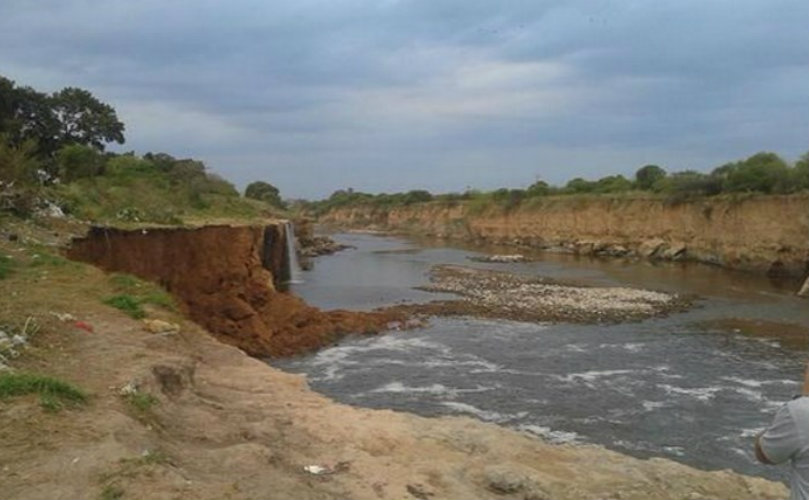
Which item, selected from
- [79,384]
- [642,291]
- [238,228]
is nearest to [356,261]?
[642,291]

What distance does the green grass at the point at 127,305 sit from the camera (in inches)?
508

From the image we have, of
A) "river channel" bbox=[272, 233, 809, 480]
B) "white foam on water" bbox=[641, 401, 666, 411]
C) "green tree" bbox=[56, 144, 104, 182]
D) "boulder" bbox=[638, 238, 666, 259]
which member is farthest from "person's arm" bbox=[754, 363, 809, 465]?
"boulder" bbox=[638, 238, 666, 259]

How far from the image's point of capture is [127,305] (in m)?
13.2

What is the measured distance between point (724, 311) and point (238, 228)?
20526mm

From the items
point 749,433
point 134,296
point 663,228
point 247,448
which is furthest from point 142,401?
point 663,228

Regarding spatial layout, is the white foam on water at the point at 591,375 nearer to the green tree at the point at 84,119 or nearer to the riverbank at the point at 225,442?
the riverbank at the point at 225,442

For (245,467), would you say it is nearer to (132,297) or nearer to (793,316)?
(132,297)

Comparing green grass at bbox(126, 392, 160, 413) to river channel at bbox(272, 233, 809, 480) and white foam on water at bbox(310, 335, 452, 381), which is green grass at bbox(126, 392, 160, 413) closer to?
river channel at bbox(272, 233, 809, 480)

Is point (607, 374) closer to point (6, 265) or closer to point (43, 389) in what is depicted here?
point (6, 265)

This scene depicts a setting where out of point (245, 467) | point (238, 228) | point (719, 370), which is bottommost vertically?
point (719, 370)

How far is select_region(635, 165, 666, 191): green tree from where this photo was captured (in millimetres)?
75000

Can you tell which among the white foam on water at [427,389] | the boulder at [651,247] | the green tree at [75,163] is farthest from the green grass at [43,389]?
the boulder at [651,247]

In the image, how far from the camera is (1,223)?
1911 centimetres

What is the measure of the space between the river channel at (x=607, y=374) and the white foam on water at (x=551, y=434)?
41mm
